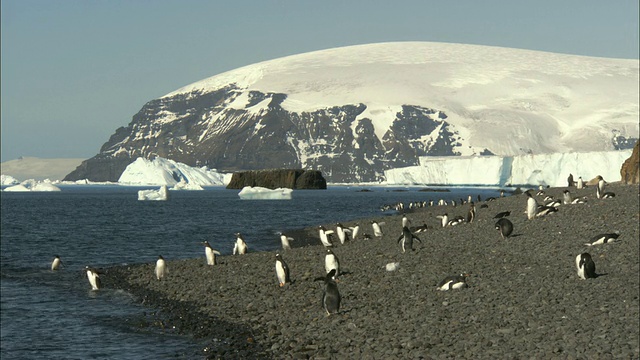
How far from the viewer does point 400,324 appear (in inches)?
620

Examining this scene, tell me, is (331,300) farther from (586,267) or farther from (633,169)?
(633,169)

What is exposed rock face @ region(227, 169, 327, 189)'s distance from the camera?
179625 mm

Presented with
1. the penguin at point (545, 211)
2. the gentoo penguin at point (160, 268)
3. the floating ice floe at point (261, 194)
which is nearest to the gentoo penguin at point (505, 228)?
the penguin at point (545, 211)

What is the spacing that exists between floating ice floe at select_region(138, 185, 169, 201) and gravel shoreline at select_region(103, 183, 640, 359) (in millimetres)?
84694

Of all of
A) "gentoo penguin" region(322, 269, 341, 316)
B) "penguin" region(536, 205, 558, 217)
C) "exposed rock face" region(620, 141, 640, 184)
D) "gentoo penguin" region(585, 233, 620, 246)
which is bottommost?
"gentoo penguin" region(322, 269, 341, 316)

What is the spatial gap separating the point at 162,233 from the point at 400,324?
1482 inches

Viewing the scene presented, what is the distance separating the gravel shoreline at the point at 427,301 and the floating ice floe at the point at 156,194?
84.7 metres

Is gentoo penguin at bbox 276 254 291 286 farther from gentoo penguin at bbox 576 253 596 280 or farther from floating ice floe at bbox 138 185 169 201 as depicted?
floating ice floe at bbox 138 185 169 201

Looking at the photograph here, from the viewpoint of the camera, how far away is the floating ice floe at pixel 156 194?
11319cm

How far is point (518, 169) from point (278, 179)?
2149 inches

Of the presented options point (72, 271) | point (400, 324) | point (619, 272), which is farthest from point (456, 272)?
point (72, 271)

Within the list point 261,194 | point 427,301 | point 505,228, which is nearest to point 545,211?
point 505,228

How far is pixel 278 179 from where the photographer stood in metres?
181

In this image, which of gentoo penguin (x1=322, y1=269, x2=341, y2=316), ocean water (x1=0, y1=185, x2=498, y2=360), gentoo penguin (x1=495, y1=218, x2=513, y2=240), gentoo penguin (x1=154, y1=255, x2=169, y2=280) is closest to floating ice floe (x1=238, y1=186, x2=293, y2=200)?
ocean water (x1=0, y1=185, x2=498, y2=360)
